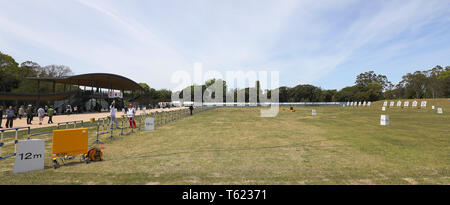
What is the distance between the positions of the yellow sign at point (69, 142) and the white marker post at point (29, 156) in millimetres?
402

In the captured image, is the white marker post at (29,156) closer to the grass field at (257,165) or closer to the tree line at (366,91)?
the grass field at (257,165)

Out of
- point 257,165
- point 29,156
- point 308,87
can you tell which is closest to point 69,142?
point 29,156

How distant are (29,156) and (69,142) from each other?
1.10 meters

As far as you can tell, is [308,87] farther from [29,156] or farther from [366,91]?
[29,156]

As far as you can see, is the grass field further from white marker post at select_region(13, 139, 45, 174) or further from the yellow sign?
the yellow sign

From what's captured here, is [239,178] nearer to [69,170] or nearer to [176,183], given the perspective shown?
[176,183]

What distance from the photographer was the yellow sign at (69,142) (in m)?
7.12

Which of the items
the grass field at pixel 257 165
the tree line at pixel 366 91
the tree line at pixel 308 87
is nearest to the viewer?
the grass field at pixel 257 165

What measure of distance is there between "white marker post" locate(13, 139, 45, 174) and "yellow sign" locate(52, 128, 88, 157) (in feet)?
1.32

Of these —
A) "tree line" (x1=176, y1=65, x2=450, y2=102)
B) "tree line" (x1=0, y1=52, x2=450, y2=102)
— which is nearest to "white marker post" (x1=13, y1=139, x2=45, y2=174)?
"tree line" (x1=0, y1=52, x2=450, y2=102)

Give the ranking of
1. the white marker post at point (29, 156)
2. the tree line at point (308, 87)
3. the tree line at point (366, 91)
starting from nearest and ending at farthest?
the white marker post at point (29, 156)
the tree line at point (308, 87)
the tree line at point (366, 91)

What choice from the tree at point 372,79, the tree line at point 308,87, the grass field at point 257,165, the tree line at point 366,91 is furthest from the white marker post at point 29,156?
the tree at point 372,79

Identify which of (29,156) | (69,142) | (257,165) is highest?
(69,142)

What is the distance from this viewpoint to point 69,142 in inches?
296
